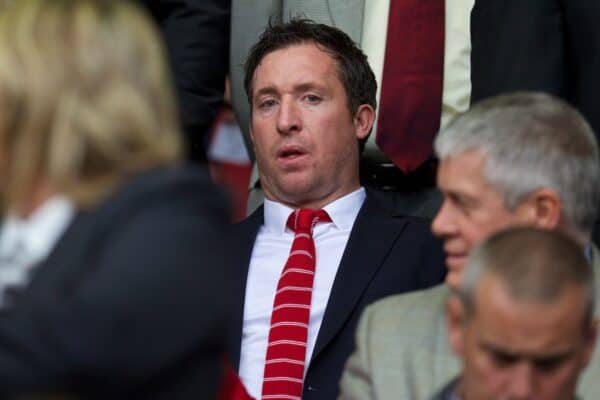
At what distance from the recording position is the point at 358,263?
3773 mm

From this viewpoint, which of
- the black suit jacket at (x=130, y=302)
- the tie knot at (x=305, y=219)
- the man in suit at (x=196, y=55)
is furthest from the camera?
the man in suit at (x=196, y=55)

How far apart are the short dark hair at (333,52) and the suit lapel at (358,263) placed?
385 mm

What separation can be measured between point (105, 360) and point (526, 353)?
0.90 m

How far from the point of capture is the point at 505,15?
13.0 feet

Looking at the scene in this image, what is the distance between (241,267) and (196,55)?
0.81 metres

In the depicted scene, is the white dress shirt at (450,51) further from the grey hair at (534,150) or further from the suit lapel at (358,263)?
the grey hair at (534,150)

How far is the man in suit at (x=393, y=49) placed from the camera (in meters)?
4.23

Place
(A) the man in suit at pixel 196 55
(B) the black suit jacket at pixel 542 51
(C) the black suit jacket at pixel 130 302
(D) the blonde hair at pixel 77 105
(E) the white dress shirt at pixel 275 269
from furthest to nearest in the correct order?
(A) the man in suit at pixel 196 55
(B) the black suit jacket at pixel 542 51
(E) the white dress shirt at pixel 275 269
(D) the blonde hair at pixel 77 105
(C) the black suit jacket at pixel 130 302

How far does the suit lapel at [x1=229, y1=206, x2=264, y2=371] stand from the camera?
3.72m

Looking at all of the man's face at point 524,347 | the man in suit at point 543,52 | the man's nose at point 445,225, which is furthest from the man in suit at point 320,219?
the man's face at point 524,347

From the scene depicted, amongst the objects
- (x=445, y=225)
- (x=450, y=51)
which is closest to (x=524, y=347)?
(x=445, y=225)

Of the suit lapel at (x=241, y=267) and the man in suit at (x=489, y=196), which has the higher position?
the man in suit at (x=489, y=196)

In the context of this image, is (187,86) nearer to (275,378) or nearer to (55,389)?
(275,378)

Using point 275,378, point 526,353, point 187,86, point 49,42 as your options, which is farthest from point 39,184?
point 187,86
